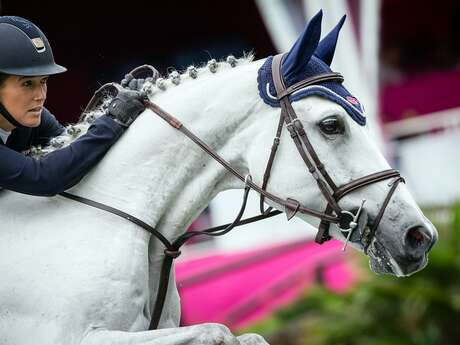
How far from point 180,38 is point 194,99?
441 inches

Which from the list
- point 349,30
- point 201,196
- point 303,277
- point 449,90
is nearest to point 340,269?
point 303,277

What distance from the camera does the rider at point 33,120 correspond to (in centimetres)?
465

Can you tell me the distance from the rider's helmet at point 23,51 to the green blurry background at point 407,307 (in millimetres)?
5994

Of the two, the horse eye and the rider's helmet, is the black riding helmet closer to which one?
the rider's helmet

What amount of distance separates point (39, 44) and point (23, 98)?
0.29m

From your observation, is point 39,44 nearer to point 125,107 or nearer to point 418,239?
point 125,107

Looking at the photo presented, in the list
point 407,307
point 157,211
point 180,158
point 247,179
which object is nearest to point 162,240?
point 157,211

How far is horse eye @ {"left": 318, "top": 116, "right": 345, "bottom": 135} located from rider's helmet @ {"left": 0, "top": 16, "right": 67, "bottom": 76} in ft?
4.59

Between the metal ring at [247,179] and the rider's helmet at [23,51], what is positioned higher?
the rider's helmet at [23,51]

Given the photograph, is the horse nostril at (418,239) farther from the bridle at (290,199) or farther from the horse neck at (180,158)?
the horse neck at (180,158)

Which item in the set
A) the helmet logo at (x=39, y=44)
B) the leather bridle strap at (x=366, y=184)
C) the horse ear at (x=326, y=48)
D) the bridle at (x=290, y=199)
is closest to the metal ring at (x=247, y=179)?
the bridle at (x=290, y=199)

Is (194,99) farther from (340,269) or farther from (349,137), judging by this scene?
(340,269)

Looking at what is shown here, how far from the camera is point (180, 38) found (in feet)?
52.6

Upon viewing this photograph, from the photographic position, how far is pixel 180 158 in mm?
4949
